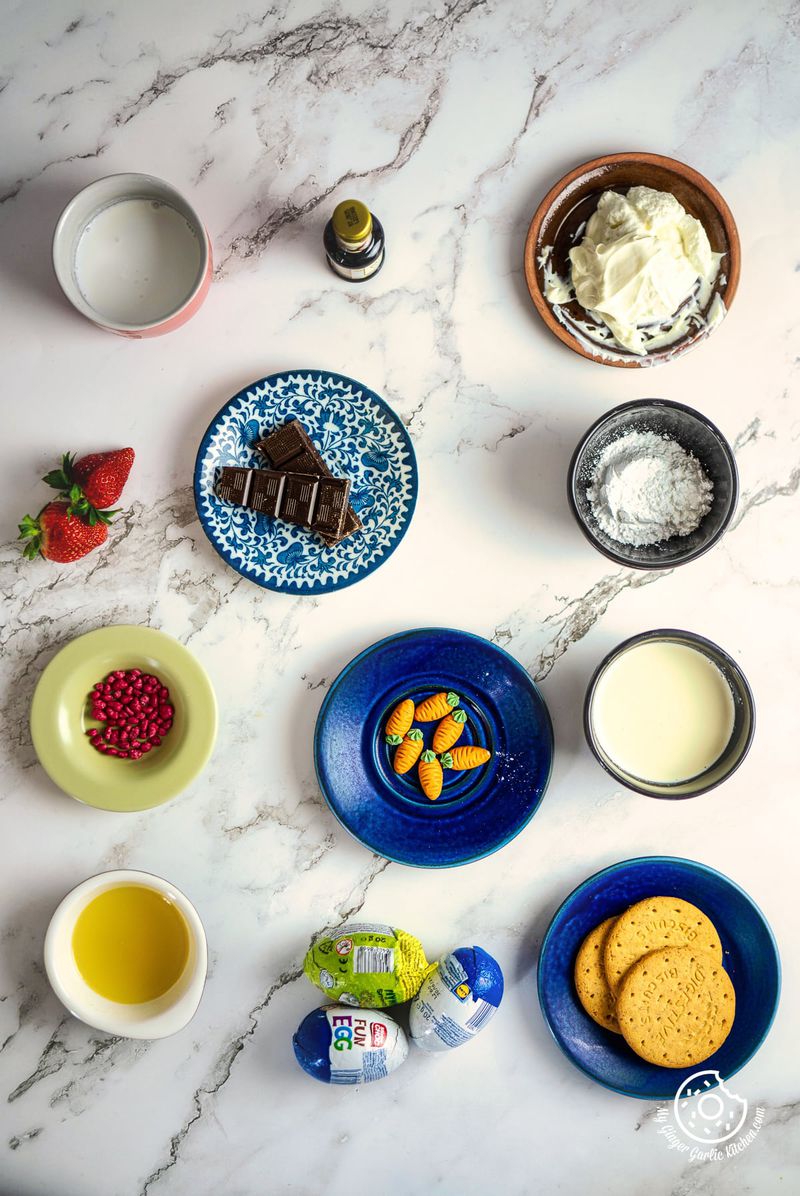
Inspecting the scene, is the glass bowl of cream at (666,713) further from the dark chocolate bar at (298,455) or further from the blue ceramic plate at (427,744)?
the dark chocolate bar at (298,455)

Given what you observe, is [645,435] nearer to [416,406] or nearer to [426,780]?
[416,406]

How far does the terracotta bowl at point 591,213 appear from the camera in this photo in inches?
52.9

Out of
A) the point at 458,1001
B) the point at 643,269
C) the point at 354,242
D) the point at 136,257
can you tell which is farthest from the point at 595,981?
the point at 136,257

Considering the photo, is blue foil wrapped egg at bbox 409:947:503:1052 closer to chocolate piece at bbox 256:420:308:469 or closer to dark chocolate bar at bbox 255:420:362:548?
dark chocolate bar at bbox 255:420:362:548

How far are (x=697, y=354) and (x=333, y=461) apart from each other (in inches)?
27.4

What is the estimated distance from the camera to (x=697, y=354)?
143 cm

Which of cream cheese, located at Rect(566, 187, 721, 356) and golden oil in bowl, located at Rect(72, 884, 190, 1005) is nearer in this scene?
cream cheese, located at Rect(566, 187, 721, 356)

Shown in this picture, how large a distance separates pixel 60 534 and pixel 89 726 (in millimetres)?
346

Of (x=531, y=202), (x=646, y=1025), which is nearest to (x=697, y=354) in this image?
(x=531, y=202)

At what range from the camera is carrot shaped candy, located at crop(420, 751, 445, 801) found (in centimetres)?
139

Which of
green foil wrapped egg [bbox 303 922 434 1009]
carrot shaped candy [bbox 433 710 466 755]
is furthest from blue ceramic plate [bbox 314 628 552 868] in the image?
green foil wrapped egg [bbox 303 922 434 1009]

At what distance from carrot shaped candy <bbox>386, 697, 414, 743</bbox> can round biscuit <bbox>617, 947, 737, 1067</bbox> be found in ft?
1.90

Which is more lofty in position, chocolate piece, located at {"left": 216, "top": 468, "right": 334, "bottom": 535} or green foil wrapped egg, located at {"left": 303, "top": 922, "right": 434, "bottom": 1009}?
chocolate piece, located at {"left": 216, "top": 468, "right": 334, "bottom": 535}

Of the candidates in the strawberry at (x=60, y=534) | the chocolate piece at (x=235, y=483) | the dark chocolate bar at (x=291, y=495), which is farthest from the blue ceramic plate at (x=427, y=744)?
the strawberry at (x=60, y=534)
